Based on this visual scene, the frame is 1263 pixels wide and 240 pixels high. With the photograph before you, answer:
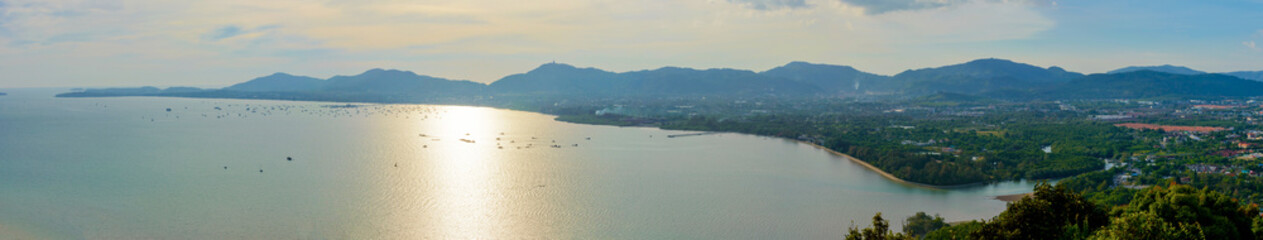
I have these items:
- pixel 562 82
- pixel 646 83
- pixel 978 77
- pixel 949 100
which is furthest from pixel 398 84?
pixel 978 77

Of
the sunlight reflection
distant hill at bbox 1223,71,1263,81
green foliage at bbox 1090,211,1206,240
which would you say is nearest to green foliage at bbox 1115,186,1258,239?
green foliage at bbox 1090,211,1206,240

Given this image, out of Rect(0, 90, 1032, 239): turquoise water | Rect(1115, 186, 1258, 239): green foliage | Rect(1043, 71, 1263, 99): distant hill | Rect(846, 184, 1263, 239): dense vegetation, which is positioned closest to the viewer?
Rect(846, 184, 1263, 239): dense vegetation

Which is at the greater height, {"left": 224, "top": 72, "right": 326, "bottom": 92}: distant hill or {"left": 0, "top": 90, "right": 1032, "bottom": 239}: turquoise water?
{"left": 224, "top": 72, "right": 326, "bottom": 92}: distant hill

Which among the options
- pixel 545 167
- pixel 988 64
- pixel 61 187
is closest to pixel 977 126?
pixel 545 167

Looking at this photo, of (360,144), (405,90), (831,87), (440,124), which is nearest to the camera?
(360,144)

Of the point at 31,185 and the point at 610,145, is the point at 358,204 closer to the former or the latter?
the point at 31,185

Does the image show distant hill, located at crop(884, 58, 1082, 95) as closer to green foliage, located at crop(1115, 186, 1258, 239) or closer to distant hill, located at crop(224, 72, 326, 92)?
distant hill, located at crop(224, 72, 326, 92)
